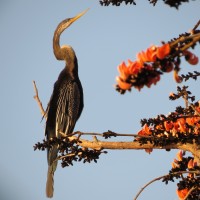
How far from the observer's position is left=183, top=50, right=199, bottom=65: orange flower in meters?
2.08

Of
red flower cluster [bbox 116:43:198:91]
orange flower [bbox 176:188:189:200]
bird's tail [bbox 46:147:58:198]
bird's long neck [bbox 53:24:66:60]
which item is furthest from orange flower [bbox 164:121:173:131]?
bird's long neck [bbox 53:24:66:60]

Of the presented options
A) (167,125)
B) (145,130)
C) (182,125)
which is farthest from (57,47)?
(182,125)

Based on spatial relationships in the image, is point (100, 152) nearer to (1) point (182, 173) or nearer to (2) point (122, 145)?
(2) point (122, 145)

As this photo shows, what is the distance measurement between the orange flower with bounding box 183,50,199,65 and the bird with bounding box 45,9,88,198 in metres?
3.97

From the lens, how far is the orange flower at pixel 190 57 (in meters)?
2.08

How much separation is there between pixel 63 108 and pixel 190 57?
484cm

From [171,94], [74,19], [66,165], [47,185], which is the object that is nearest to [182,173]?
[171,94]

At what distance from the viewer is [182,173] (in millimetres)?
3160

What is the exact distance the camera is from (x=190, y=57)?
2.10 metres

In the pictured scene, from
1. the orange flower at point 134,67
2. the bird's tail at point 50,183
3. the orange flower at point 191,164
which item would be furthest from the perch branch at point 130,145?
the bird's tail at point 50,183

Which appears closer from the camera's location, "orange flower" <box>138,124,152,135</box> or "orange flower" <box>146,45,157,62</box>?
"orange flower" <box>146,45,157,62</box>

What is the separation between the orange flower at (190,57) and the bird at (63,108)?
3.97 meters

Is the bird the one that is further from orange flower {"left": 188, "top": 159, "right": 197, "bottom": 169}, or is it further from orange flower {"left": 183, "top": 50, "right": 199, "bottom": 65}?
orange flower {"left": 183, "top": 50, "right": 199, "bottom": 65}

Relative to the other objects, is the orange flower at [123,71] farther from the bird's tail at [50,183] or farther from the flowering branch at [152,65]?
the bird's tail at [50,183]
